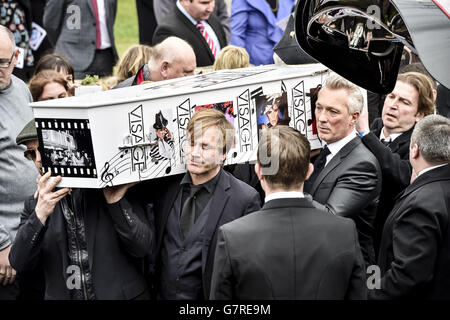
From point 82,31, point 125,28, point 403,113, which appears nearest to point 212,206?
point 403,113

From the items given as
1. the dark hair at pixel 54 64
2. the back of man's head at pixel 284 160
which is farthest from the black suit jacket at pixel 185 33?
the back of man's head at pixel 284 160

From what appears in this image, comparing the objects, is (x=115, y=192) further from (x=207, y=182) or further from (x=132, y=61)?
(x=132, y=61)

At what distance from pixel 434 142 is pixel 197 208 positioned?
1.46 metres

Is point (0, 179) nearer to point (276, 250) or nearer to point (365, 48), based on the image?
point (276, 250)

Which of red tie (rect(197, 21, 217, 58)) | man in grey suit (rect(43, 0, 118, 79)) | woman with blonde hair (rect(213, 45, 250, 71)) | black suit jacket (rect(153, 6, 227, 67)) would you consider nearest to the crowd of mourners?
woman with blonde hair (rect(213, 45, 250, 71))

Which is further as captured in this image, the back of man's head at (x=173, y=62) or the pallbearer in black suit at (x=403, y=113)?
A: the back of man's head at (x=173, y=62)

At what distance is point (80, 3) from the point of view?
9281 millimetres

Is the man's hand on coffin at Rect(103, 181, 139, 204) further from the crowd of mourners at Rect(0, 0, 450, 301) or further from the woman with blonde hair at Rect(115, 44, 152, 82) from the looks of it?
the woman with blonde hair at Rect(115, 44, 152, 82)

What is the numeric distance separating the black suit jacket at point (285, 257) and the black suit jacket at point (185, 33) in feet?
15.7

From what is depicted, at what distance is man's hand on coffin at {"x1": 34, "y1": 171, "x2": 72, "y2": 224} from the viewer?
3.92 metres

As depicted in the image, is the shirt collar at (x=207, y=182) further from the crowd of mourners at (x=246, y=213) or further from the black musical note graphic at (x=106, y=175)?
the black musical note graphic at (x=106, y=175)

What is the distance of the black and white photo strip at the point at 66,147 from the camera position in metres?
3.75

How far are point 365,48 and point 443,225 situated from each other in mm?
1109

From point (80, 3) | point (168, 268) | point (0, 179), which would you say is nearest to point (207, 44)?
point (80, 3)
